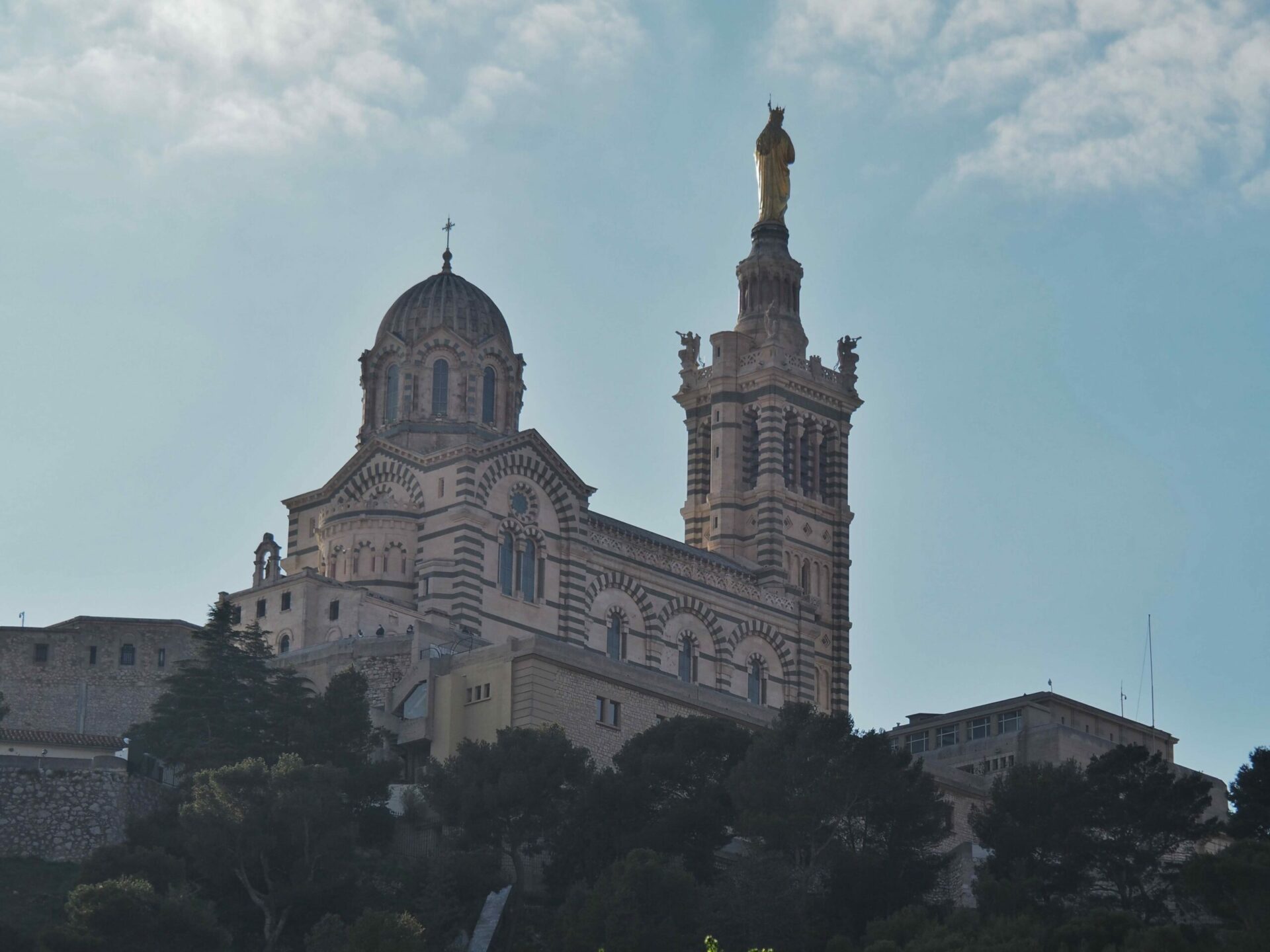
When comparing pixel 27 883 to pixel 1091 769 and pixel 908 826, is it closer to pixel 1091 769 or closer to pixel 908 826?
pixel 908 826

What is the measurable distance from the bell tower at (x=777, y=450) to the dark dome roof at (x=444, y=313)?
42.3ft

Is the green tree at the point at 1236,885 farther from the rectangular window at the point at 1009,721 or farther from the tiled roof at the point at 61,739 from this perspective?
the tiled roof at the point at 61,739

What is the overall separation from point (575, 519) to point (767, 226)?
74.8 ft

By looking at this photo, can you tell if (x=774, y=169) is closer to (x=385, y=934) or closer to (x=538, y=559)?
(x=538, y=559)

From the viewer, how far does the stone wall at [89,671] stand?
70.5 m

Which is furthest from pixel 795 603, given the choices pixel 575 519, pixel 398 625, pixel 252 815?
pixel 252 815

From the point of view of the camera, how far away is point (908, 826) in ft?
198

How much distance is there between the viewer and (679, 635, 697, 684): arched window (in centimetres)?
8312

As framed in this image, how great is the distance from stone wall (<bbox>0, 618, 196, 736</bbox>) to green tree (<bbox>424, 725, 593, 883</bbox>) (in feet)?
41.2

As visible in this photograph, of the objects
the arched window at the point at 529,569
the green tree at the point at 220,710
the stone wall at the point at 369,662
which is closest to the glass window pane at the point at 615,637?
the arched window at the point at 529,569

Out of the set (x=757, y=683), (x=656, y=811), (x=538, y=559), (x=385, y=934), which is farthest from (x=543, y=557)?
(x=385, y=934)

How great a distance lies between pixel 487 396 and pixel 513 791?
25.1 m

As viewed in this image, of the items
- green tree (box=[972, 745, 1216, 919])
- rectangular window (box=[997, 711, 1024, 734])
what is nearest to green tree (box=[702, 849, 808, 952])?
green tree (box=[972, 745, 1216, 919])

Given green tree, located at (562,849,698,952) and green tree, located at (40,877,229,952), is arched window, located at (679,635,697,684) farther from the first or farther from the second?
green tree, located at (40,877,229,952)
